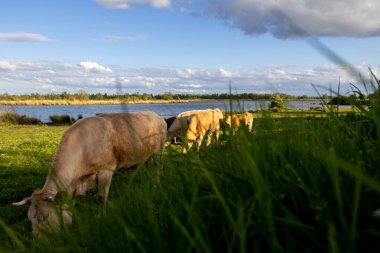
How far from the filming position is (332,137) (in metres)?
2.36

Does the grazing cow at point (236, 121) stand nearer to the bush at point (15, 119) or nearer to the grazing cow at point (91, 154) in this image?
the grazing cow at point (91, 154)

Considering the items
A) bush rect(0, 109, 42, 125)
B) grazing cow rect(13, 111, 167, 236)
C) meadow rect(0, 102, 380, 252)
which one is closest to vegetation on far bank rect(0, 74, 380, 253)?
meadow rect(0, 102, 380, 252)

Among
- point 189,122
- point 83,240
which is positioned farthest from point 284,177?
point 189,122

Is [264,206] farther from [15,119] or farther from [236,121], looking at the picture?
[15,119]

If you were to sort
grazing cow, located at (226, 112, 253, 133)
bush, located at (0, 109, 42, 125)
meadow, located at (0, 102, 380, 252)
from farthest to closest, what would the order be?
bush, located at (0, 109, 42, 125) < grazing cow, located at (226, 112, 253, 133) < meadow, located at (0, 102, 380, 252)

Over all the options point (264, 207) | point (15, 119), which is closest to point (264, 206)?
point (264, 207)

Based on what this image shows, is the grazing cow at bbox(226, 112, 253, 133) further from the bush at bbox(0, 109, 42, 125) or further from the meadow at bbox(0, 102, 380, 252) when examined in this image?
the bush at bbox(0, 109, 42, 125)

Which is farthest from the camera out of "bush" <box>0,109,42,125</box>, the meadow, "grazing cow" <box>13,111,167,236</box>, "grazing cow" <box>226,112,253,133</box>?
"bush" <box>0,109,42,125</box>

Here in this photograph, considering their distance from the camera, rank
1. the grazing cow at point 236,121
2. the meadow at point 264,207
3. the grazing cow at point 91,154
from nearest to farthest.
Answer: the meadow at point 264,207, the grazing cow at point 236,121, the grazing cow at point 91,154

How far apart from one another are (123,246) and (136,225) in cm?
18

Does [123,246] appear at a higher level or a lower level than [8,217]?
higher

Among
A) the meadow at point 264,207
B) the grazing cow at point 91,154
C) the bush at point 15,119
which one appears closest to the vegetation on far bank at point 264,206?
the meadow at point 264,207

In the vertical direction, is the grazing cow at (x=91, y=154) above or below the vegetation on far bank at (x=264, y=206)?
below

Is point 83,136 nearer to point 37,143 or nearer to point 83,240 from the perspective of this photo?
point 83,240
